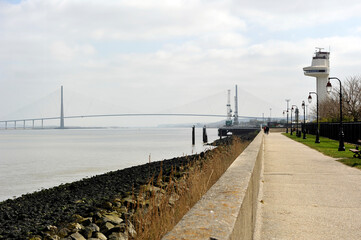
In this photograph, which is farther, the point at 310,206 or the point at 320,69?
the point at 320,69

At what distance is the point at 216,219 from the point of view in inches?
143

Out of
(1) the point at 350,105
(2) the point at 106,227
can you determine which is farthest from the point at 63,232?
(1) the point at 350,105

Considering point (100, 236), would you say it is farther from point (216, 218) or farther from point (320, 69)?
point (320, 69)

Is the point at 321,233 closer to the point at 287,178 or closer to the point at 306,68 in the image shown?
the point at 287,178

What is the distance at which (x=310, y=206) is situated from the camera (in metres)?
8.85

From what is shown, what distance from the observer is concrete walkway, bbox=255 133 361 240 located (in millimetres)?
6773

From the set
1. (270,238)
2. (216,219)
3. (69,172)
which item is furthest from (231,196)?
(69,172)

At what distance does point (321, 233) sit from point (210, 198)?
2701 millimetres

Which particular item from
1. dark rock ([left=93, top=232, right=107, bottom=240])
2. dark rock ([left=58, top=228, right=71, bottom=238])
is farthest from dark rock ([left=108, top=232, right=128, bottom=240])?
dark rock ([left=58, top=228, right=71, bottom=238])

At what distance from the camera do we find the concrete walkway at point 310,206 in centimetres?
677

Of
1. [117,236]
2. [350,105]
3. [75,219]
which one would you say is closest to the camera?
[117,236]

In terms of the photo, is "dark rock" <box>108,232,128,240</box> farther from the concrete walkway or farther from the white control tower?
the white control tower

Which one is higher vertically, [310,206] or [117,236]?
[310,206]

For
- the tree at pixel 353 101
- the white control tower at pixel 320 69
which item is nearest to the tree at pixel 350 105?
the tree at pixel 353 101
